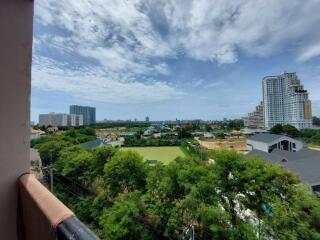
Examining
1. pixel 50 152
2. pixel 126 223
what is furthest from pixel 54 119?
pixel 126 223

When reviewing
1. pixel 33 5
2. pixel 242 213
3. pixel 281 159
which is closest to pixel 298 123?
pixel 281 159

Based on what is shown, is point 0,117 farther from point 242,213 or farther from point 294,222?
point 242,213

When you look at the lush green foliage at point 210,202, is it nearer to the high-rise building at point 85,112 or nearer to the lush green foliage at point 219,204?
the lush green foliage at point 219,204

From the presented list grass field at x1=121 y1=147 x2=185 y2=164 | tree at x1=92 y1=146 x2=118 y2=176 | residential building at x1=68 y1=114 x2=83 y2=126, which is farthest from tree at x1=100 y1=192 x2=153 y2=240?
residential building at x1=68 y1=114 x2=83 y2=126

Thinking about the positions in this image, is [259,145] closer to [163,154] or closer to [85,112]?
[163,154]

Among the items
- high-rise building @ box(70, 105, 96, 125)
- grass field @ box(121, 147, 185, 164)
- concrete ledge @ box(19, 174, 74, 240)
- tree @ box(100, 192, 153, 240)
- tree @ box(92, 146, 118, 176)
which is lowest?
grass field @ box(121, 147, 185, 164)

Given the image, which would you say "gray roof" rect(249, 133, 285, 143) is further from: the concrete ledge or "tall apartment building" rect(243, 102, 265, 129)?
"tall apartment building" rect(243, 102, 265, 129)
